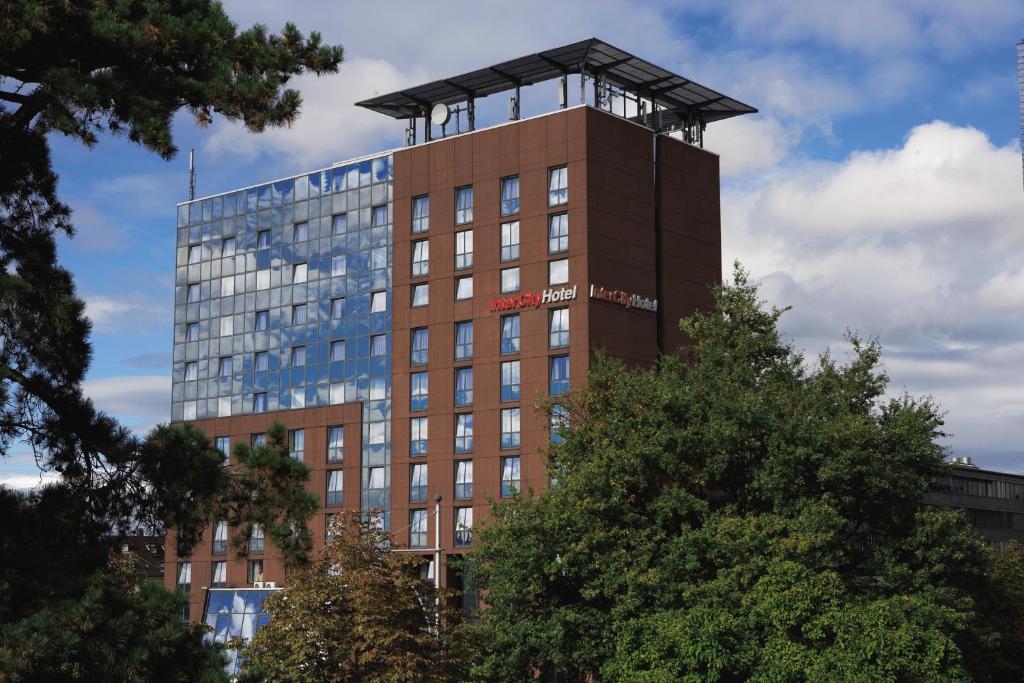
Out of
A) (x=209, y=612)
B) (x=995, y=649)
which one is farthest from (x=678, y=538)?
(x=209, y=612)

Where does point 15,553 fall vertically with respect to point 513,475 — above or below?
below

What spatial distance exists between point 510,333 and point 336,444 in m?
17.0

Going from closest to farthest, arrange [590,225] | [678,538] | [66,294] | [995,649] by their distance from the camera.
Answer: [66,294] → [678,538] → [995,649] → [590,225]

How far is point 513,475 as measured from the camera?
8338 centimetres

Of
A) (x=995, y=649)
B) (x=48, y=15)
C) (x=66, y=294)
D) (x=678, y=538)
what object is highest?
(x=48, y=15)

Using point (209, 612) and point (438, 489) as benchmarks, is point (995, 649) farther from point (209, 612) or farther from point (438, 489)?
point (209, 612)

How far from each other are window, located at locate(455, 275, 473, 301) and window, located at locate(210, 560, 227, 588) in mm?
28077

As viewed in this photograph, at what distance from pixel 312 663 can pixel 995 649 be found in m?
31.2

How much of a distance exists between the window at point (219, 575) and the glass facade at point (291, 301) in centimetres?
1131

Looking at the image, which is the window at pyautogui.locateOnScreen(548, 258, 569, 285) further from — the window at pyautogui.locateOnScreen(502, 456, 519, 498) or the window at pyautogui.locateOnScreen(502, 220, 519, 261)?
the window at pyautogui.locateOnScreen(502, 456, 519, 498)

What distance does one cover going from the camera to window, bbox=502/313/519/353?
277 ft

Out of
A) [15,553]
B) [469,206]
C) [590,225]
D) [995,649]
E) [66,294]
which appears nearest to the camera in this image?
[15,553]

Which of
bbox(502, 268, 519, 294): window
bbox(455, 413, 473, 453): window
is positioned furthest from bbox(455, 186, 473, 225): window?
bbox(455, 413, 473, 453): window

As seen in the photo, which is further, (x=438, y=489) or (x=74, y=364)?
(x=438, y=489)
